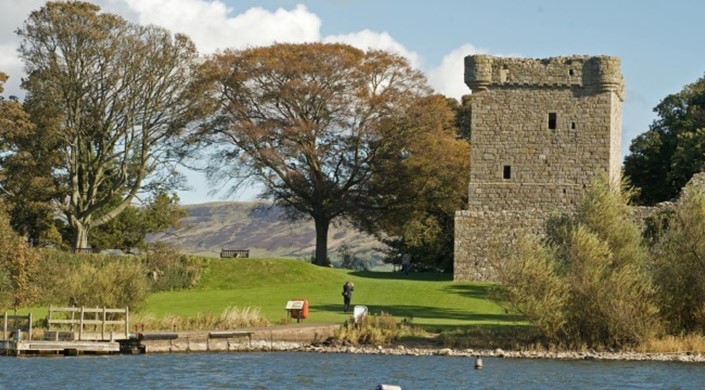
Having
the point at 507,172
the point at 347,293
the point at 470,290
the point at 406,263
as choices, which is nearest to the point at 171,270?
the point at 470,290

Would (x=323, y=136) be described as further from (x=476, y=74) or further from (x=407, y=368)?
(x=407, y=368)

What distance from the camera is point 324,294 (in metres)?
64.3

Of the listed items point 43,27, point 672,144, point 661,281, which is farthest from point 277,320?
point 672,144

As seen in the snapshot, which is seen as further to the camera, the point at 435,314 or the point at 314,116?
the point at 314,116

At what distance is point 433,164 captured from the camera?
3100 inches

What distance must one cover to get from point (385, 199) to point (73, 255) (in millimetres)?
19884

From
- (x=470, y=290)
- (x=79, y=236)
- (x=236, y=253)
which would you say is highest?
(x=79, y=236)

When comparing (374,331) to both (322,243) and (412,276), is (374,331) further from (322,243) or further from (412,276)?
(322,243)

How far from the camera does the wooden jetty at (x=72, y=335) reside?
4878cm

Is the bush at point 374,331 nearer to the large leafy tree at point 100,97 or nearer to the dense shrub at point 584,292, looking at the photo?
the dense shrub at point 584,292

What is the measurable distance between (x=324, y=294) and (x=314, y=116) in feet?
58.9

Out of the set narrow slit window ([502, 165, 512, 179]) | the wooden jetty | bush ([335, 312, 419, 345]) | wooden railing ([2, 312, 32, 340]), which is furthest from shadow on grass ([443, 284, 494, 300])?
wooden railing ([2, 312, 32, 340])

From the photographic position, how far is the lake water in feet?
139

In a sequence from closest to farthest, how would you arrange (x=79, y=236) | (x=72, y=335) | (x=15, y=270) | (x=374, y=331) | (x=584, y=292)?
(x=72, y=335) → (x=584, y=292) → (x=374, y=331) → (x=15, y=270) → (x=79, y=236)
